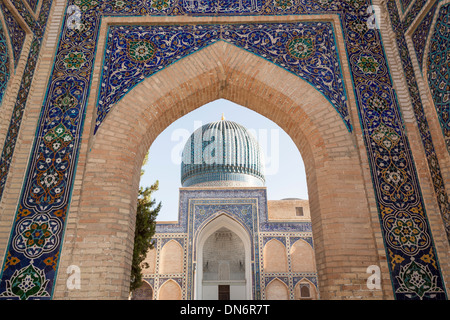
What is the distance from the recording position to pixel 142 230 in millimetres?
6051

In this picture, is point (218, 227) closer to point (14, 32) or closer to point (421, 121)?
point (421, 121)

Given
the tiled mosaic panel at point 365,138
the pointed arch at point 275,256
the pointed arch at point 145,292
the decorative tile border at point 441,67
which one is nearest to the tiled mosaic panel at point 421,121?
the tiled mosaic panel at point 365,138

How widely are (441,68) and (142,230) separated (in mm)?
4803

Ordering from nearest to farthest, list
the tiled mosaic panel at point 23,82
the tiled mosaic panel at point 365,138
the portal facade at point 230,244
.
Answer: the tiled mosaic panel at point 365,138 < the tiled mosaic panel at point 23,82 < the portal facade at point 230,244

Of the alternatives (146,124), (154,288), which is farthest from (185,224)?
(146,124)

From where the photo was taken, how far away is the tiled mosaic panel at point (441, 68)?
126 inches

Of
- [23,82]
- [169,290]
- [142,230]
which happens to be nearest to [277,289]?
[169,290]

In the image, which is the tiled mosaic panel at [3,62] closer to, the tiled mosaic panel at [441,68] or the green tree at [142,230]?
the green tree at [142,230]

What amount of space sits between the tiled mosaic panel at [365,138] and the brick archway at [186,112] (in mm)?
127

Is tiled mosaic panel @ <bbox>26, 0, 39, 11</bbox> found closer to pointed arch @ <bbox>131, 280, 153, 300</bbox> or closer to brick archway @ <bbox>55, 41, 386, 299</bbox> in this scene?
brick archway @ <bbox>55, 41, 386, 299</bbox>

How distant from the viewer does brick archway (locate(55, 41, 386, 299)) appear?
120 inches

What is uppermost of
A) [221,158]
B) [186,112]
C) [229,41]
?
[221,158]
